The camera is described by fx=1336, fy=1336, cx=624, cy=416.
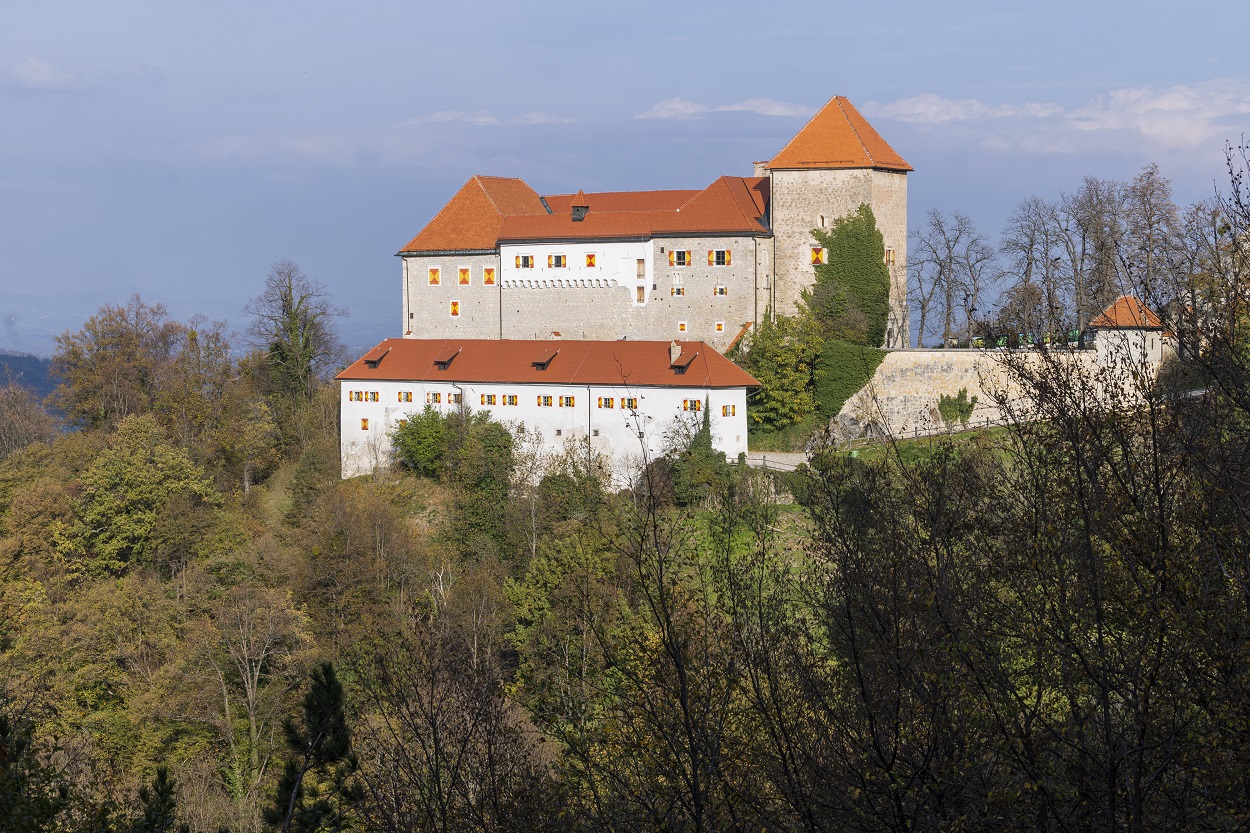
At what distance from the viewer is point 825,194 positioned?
137 feet

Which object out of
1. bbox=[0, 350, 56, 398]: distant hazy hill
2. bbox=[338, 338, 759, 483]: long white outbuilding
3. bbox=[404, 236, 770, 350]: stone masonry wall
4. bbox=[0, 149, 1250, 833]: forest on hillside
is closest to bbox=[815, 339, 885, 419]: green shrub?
bbox=[338, 338, 759, 483]: long white outbuilding

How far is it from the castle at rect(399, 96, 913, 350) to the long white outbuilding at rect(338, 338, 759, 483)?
11.1 ft

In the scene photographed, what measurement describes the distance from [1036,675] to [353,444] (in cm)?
3492

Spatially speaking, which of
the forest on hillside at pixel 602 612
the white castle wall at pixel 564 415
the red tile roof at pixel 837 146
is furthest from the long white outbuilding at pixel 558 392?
the red tile roof at pixel 837 146

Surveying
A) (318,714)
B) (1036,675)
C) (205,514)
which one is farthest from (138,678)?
(1036,675)

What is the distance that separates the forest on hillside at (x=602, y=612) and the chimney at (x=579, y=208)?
9.23 meters

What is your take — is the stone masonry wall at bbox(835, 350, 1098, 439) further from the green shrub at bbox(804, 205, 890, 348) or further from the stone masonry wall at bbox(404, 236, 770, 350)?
the stone masonry wall at bbox(404, 236, 770, 350)

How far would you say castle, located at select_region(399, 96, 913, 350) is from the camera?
41844mm

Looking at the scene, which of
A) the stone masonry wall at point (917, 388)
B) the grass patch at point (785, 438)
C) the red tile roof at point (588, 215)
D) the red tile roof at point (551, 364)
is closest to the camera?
the red tile roof at point (551, 364)

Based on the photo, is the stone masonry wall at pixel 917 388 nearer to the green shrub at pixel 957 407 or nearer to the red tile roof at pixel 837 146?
the green shrub at pixel 957 407

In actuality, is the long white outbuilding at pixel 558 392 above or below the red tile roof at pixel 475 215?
below

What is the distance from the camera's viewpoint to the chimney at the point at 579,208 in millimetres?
44844

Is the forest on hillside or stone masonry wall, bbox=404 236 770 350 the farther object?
stone masonry wall, bbox=404 236 770 350

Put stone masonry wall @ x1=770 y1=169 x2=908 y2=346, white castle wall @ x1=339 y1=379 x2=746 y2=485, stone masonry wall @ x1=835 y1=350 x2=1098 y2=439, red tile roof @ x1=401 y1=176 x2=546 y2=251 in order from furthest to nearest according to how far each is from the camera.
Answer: red tile roof @ x1=401 y1=176 x2=546 y2=251 → stone masonry wall @ x1=770 y1=169 x2=908 y2=346 → stone masonry wall @ x1=835 y1=350 x2=1098 y2=439 → white castle wall @ x1=339 y1=379 x2=746 y2=485
